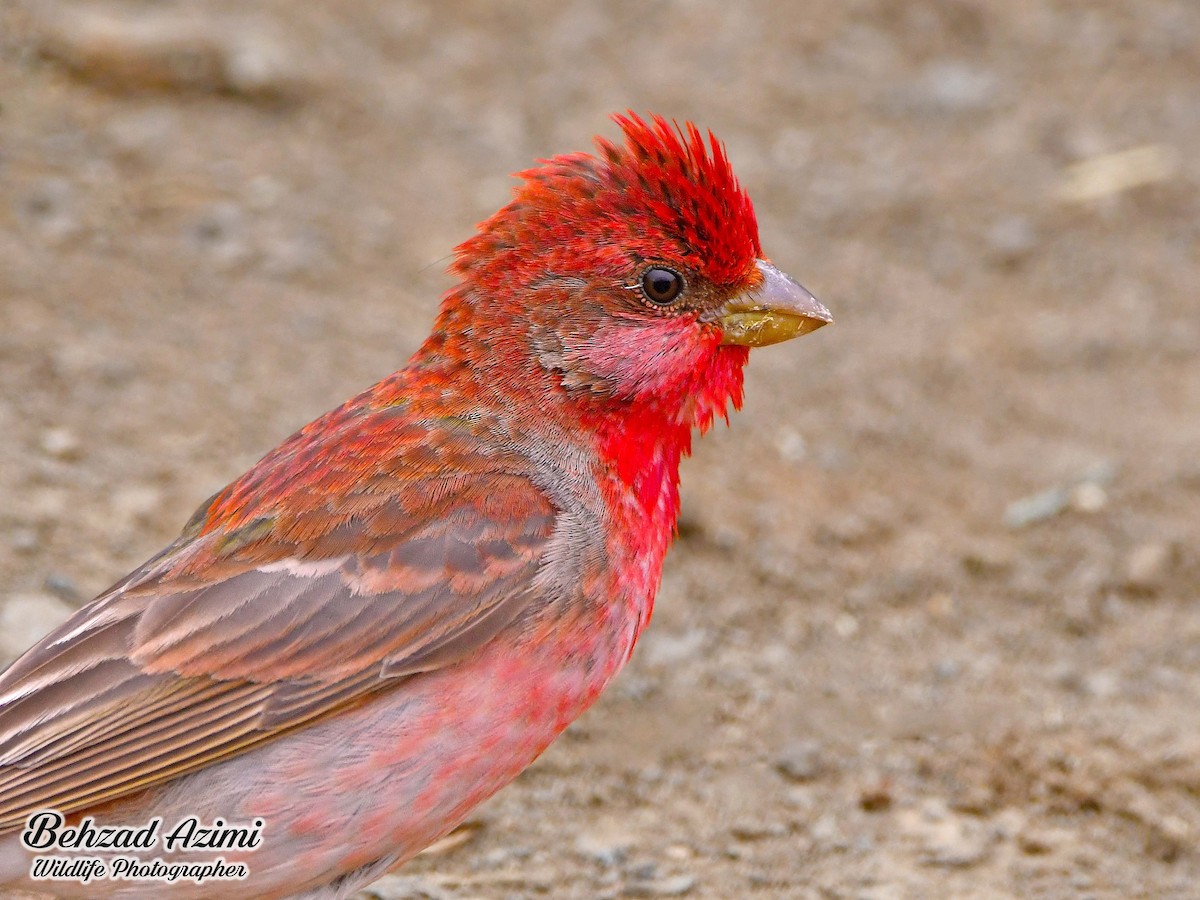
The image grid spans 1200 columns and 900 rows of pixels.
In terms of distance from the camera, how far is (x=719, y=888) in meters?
4.96

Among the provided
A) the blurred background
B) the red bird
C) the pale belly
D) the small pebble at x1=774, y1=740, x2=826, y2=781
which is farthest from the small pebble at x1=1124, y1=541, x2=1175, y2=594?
the pale belly

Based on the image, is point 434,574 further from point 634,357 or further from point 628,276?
point 628,276

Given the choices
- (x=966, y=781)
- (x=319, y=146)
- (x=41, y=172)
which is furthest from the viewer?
(x=319, y=146)

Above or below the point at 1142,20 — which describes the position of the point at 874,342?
below

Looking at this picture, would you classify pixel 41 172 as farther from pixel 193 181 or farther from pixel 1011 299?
pixel 1011 299

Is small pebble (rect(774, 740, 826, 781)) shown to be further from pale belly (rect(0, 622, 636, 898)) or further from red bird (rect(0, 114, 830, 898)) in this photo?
pale belly (rect(0, 622, 636, 898))

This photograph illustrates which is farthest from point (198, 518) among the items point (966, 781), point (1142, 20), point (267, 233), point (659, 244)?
point (1142, 20)

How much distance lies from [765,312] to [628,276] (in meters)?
0.41

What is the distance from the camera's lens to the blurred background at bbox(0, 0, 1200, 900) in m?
5.34

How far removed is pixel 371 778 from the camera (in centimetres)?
397

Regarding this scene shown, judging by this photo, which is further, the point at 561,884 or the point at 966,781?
the point at 966,781

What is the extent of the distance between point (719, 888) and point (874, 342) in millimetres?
3512

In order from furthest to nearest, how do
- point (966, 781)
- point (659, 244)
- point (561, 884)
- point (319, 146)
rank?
point (319, 146), point (966, 781), point (561, 884), point (659, 244)

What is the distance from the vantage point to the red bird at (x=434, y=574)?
4.00 m
